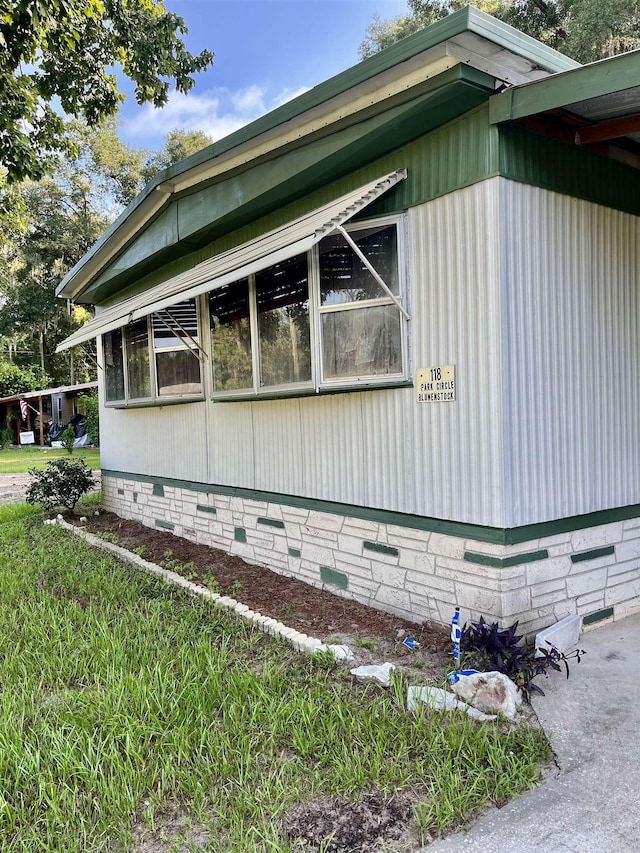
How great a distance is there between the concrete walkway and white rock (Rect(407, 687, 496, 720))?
336 mm

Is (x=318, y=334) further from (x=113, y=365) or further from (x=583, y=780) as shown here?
(x=113, y=365)

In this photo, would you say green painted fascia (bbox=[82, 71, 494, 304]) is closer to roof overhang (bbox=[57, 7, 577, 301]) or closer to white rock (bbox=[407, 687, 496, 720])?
roof overhang (bbox=[57, 7, 577, 301])

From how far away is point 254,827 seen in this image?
6.75 feet

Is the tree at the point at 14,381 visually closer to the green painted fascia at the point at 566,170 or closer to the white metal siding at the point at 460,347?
the white metal siding at the point at 460,347

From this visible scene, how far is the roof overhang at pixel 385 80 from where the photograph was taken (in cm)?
302

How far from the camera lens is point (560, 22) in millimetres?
14500

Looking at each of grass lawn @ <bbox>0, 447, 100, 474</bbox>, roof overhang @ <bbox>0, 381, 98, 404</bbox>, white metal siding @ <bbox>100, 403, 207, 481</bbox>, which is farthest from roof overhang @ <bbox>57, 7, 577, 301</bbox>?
roof overhang @ <bbox>0, 381, 98, 404</bbox>

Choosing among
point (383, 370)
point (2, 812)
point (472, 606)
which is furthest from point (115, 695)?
point (383, 370)

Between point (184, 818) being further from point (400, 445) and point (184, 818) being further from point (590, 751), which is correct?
point (400, 445)

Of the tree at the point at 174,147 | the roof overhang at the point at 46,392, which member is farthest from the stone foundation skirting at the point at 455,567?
the tree at the point at 174,147

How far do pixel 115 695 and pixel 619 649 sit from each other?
2917mm

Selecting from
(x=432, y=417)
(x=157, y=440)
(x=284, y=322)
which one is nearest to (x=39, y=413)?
(x=157, y=440)

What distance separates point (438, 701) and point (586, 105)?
337 cm

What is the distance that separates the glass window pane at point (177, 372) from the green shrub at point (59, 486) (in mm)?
2623
